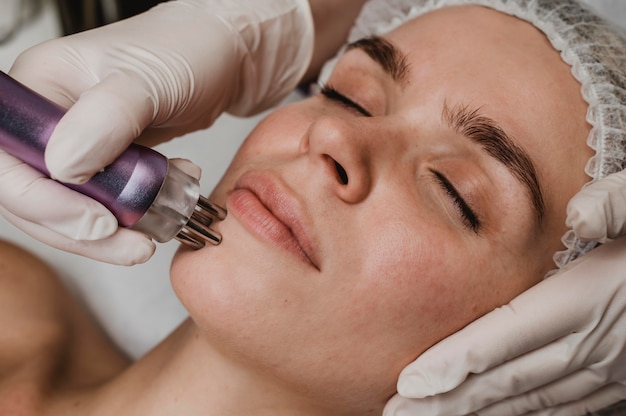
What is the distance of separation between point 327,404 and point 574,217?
504mm

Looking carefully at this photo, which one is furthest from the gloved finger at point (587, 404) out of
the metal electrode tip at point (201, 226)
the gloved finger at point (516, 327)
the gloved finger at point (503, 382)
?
the metal electrode tip at point (201, 226)

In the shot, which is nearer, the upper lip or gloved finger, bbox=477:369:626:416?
the upper lip

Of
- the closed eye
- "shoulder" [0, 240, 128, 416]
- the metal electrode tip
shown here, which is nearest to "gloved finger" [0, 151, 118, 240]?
the metal electrode tip

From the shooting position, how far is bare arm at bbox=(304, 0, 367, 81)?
1.64m

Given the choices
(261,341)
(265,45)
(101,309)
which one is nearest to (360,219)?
(261,341)

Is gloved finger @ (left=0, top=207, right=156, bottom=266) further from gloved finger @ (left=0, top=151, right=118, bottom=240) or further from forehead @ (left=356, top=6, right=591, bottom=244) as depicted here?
forehead @ (left=356, top=6, right=591, bottom=244)

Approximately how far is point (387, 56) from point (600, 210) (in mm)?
455

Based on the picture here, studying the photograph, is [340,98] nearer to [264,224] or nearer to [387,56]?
[387,56]

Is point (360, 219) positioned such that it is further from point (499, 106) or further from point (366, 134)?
point (499, 106)

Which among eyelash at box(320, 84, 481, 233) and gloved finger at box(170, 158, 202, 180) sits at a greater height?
eyelash at box(320, 84, 481, 233)

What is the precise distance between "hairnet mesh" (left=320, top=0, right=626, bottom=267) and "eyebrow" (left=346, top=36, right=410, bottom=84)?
0.23 m

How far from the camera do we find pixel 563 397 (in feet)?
3.90

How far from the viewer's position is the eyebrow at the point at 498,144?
1.05m

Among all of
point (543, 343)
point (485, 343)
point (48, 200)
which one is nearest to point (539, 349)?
point (543, 343)
